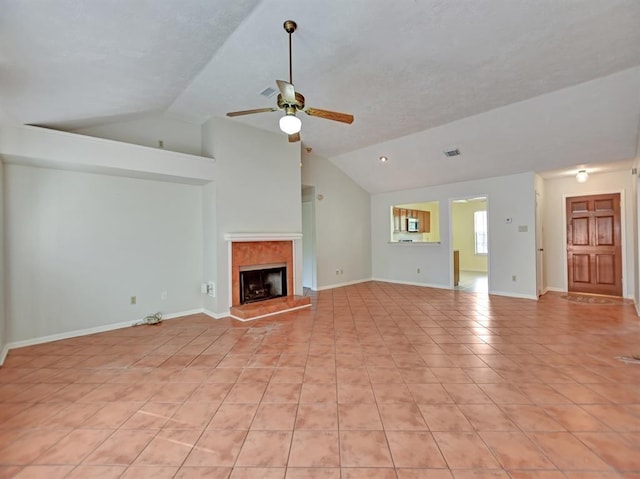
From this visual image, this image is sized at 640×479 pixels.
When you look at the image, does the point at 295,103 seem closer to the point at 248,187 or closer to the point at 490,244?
the point at 248,187

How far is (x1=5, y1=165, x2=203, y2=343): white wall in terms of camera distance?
10.7 feet

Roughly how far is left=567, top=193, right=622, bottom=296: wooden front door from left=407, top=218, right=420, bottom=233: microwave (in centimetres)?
343

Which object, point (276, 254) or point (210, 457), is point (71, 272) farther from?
point (210, 457)

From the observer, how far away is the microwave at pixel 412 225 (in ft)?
27.0

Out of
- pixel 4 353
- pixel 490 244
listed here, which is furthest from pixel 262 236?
pixel 490 244

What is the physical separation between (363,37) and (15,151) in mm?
3655

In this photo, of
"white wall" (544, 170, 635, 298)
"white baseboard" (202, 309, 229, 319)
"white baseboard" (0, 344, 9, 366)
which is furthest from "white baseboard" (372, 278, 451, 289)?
"white baseboard" (0, 344, 9, 366)

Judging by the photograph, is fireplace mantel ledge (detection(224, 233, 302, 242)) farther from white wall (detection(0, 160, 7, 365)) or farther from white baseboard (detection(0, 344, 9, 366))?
white baseboard (detection(0, 344, 9, 366))

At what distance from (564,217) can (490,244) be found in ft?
5.54

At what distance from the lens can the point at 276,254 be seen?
502 cm

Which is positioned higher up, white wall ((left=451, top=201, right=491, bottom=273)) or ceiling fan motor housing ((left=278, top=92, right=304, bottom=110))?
ceiling fan motor housing ((left=278, top=92, right=304, bottom=110))

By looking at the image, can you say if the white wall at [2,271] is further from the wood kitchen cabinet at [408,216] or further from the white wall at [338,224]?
the wood kitchen cabinet at [408,216]

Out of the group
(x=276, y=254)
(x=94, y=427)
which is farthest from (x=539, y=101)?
(x=94, y=427)

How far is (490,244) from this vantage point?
5.96 meters
